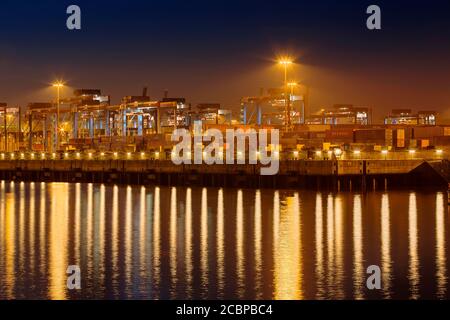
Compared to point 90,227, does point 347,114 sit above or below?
above

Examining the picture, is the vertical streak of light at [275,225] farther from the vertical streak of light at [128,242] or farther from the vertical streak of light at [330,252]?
the vertical streak of light at [128,242]

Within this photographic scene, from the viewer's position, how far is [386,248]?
1348 inches

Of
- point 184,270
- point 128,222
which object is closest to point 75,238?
point 128,222

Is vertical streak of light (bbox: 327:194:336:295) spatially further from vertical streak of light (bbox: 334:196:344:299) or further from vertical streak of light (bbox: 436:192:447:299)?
vertical streak of light (bbox: 436:192:447:299)

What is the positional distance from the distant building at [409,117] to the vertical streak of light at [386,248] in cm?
9576

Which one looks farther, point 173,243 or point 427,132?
point 427,132

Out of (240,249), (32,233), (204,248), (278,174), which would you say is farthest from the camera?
(278,174)

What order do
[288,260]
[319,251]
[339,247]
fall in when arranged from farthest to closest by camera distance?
[339,247], [319,251], [288,260]

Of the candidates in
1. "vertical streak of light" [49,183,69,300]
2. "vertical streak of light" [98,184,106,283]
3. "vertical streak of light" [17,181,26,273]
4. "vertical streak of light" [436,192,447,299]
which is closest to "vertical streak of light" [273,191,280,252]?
"vertical streak of light" [436,192,447,299]

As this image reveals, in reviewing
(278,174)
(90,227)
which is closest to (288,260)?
(90,227)

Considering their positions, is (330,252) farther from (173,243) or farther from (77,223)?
(77,223)

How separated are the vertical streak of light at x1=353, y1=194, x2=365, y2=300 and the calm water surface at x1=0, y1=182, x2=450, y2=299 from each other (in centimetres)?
6

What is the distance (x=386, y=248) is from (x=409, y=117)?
115 m

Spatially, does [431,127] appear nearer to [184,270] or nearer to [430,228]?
[430,228]
